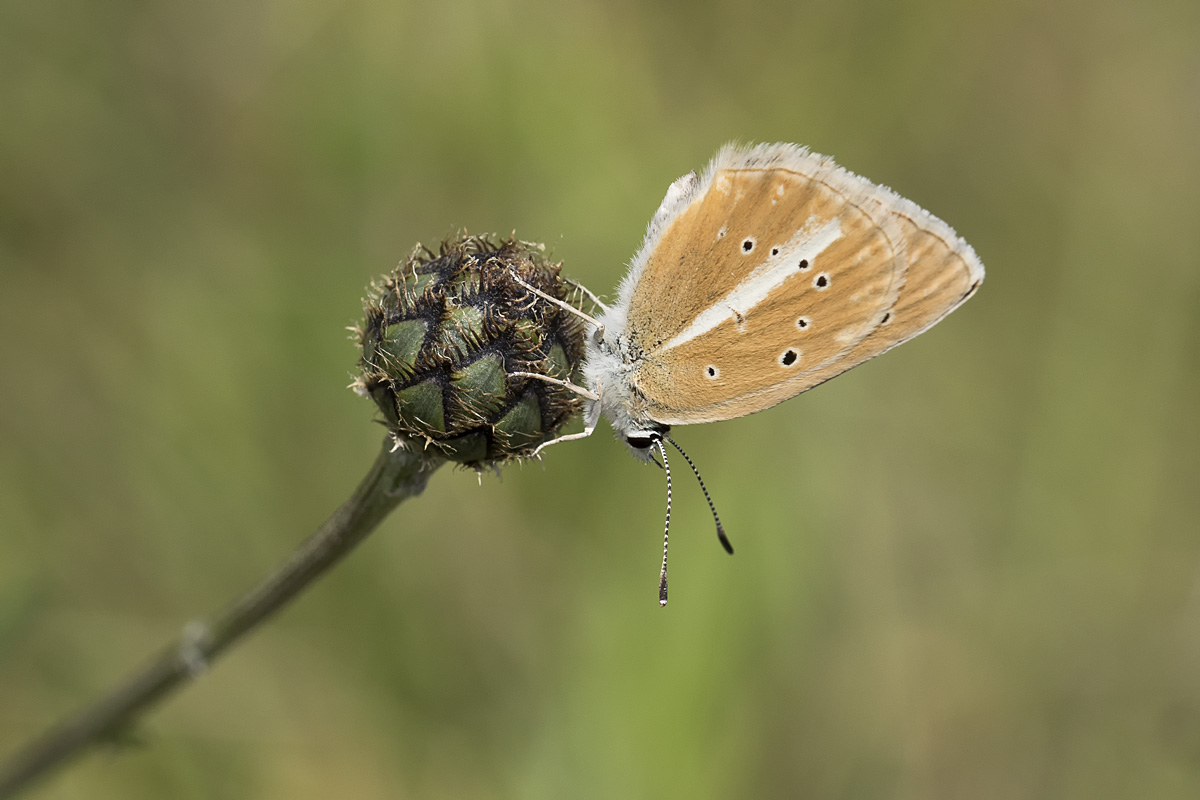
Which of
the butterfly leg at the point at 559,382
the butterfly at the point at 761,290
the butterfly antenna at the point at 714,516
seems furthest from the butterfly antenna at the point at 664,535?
the butterfly leg at the point at 559,382

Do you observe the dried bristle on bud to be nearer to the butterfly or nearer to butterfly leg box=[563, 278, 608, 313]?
butterfly leg box=[563, 278, 608, 313]

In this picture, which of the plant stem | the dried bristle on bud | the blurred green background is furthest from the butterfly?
the blurred green background

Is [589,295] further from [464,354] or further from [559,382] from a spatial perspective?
[464,354]

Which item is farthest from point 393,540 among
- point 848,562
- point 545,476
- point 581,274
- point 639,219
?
point 848,562

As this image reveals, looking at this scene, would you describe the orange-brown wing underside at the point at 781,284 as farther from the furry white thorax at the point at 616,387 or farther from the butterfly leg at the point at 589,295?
the butterfly leg at the point at 589,295

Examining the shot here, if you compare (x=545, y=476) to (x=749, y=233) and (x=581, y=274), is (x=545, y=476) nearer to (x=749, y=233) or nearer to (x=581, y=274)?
(x=581, y=274)

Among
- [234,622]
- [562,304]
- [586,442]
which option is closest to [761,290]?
[562,304]
